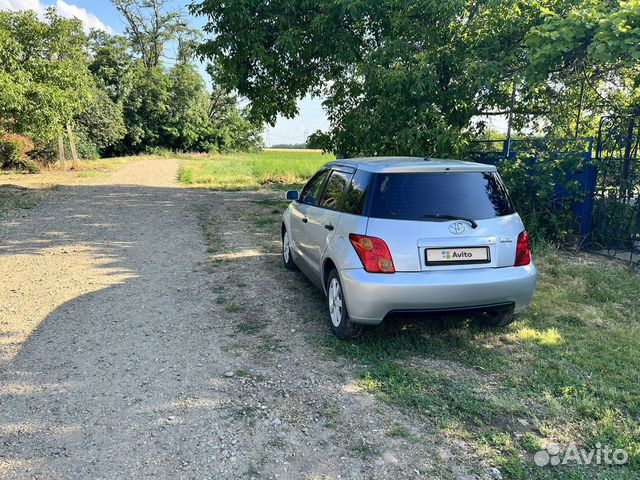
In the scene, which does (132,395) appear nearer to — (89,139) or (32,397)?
(32,397)

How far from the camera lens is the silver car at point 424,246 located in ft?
12.5

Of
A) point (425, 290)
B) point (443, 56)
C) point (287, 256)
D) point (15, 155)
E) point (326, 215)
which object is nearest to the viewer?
point (425, 290)

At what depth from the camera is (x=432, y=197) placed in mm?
4027

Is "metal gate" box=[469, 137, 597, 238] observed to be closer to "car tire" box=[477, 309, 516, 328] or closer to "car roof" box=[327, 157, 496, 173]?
"car tire" box=[477, 309, 516, 328]

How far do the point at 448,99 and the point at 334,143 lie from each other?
4.17m

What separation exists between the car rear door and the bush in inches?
827

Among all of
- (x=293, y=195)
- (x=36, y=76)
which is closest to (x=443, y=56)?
Result: (x=293, y=195)

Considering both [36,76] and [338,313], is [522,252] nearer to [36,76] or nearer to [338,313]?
[338,313]

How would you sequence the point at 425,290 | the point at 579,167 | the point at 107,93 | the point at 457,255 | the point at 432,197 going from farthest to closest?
the point at 107,93 < the point at 579,167 < the point at 432,197 < the point at 457,255 < the point at 425,290

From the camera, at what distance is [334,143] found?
1273 centimetres

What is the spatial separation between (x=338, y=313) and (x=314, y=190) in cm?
187

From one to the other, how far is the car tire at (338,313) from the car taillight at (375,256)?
0.40 m

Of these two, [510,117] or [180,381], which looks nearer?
[180,381]

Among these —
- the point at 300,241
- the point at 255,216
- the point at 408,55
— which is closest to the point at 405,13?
the point at 408,55
